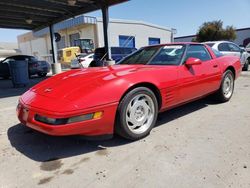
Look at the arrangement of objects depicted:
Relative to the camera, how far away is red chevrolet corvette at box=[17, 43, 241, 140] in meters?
2.77

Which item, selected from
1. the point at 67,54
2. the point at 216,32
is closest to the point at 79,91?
the point at 67,54

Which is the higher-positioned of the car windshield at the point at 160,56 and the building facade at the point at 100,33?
the building facade at the point at 100,33

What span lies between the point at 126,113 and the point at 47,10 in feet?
32.1

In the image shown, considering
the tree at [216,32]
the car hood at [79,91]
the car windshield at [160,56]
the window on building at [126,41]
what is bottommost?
the car hood at [79,91]

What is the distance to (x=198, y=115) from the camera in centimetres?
431

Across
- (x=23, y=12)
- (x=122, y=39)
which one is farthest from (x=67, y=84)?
(x=122, y=39)

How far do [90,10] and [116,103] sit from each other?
8572 millimetres

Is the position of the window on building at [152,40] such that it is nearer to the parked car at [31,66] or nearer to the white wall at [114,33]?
the white wall at [114,33]

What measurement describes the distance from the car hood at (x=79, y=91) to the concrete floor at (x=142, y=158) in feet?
2.05

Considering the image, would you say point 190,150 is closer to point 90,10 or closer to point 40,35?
point 90,10

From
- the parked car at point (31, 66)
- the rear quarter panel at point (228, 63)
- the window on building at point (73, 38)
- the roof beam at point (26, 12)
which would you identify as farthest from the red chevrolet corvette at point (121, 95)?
the window on building at point (73, 38)

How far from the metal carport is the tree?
27.7 m

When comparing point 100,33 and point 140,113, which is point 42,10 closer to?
point 140,113

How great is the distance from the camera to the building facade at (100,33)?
2722 cm
